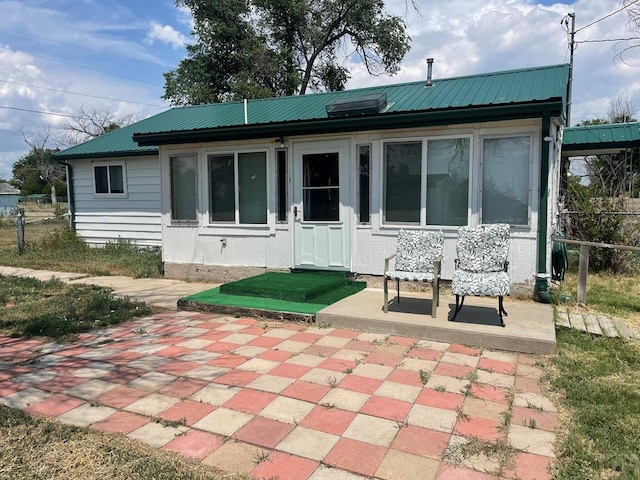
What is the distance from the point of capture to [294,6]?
70.4 ft

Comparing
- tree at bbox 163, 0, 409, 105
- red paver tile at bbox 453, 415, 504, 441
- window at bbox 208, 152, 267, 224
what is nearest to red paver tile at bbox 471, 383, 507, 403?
red paver tile at bbox 453, 415, 504, 441

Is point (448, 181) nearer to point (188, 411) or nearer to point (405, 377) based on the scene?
point (405, 377)

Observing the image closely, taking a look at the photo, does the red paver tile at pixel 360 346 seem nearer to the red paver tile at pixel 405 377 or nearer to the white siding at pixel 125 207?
the red paver tile at pixel 405 377

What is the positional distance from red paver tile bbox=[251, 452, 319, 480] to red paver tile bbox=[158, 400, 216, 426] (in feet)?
2.34

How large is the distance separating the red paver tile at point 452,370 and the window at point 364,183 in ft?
10.6

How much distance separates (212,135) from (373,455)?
20.0 feet

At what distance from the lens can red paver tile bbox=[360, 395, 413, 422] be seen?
10.1 feet

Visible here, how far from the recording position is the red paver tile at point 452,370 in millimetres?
3812

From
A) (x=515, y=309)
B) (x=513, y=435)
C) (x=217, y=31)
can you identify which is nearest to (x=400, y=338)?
(x=515, y=309)

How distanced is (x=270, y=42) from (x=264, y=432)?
76.0 ft

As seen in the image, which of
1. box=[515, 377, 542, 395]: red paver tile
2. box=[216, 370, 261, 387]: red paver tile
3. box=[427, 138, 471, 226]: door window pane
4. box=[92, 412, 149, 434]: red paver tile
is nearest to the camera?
box=[92, 412, 149, 434]: red paver tile

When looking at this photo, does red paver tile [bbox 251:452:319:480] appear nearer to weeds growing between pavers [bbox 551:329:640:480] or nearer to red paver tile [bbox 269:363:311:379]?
red paver tile [bbox 269:363:311:379]

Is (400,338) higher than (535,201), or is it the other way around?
(535,201)

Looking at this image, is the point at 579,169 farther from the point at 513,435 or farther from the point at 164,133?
the point at 513,435
